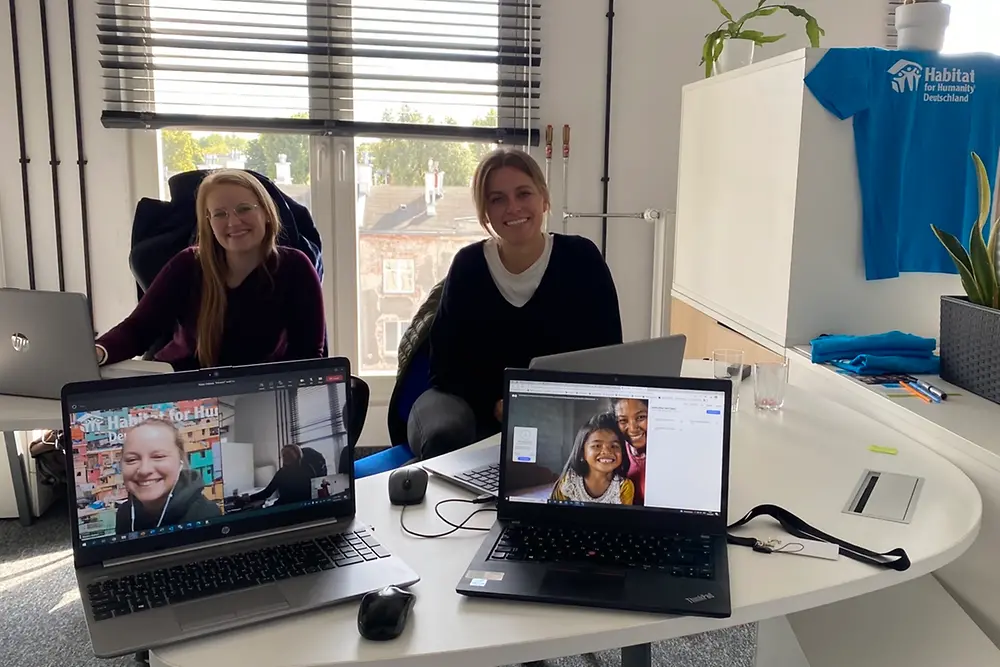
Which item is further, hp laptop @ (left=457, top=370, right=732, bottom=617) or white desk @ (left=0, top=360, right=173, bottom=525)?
white desk @ (left=0, top=360, right=173, bottom=525)

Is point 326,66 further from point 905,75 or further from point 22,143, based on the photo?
point 905,75

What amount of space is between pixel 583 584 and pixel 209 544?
52 centimetres

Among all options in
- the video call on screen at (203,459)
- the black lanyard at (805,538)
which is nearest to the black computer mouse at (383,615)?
the video call on screen at (203,459)

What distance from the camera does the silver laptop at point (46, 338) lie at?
1.80 metres

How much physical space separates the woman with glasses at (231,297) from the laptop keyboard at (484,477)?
1.00 meters


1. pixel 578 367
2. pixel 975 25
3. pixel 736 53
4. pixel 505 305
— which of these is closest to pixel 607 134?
pixel 736 53

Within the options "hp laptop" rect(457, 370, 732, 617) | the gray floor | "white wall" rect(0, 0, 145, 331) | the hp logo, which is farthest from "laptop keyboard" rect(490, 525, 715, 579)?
"white wall" rect(0, 0, 145, 331)

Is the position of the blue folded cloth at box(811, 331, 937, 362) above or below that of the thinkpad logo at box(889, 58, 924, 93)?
below

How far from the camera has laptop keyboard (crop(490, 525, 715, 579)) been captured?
105 cm

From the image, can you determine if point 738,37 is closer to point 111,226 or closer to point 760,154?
point 760,154

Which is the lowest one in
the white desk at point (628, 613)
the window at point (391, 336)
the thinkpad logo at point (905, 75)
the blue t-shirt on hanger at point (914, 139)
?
the window at point (391, 336)

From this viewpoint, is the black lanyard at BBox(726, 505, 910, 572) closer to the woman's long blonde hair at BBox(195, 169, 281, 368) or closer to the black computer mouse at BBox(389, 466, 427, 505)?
the black computer mouse at BBox(389, 466, 427, 505)

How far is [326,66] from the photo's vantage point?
3.12 m

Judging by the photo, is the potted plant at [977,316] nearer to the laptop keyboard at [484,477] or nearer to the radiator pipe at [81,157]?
the laptop keyboard at [484,477]
